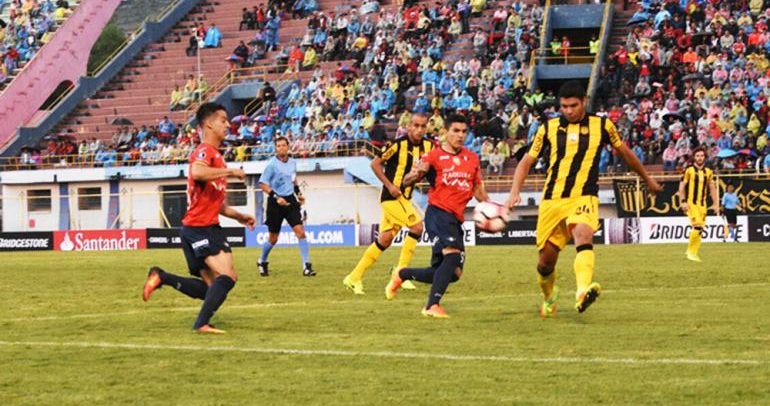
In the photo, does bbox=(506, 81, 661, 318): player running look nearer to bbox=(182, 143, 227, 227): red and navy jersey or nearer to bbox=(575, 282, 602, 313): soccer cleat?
bbox=(575, 282, 602, 313): soccer cleat

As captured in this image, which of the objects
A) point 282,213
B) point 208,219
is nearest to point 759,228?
point 282,213

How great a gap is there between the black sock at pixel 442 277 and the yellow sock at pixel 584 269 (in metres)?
1.63

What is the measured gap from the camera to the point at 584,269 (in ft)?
46.5

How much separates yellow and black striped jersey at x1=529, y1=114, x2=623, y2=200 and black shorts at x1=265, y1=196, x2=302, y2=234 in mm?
11435

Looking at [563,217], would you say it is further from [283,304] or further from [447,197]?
[283,304]

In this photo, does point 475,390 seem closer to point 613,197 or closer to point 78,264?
point 78,264

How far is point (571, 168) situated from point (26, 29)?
60086 mm

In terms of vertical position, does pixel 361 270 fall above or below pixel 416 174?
below

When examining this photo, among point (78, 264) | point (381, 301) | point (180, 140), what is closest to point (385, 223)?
point (381, 301)

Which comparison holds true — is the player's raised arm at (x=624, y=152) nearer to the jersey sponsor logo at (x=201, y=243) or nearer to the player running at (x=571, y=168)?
the player running at (x=571, y=168)

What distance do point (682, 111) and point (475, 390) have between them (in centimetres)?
3569

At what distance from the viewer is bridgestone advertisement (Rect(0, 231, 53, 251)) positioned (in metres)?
50.8

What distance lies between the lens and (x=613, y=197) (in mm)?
45000

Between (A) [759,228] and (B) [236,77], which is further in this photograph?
(B) [236,77]
